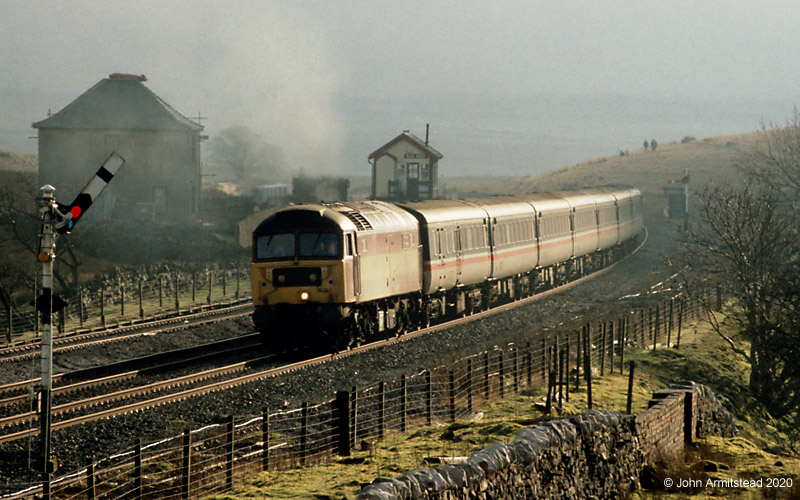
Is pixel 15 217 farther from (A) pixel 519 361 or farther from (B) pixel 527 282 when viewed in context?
(A) pixel 519 361

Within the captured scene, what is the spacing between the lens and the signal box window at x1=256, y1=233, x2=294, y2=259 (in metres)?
23.0

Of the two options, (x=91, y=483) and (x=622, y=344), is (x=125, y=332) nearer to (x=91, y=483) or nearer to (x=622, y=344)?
(x=622, y=344)

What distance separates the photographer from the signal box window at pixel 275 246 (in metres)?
23.0

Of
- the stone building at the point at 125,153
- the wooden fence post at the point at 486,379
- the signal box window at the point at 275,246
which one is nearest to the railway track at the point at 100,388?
the signal box window at the point at 275,246

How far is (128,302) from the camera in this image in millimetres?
37062

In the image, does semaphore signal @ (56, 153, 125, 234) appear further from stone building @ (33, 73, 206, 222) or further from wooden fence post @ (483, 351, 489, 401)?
stone building @ (33, 73, 206, 222)

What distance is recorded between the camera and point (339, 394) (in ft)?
49.7

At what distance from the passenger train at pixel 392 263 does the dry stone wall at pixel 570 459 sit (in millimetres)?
8858

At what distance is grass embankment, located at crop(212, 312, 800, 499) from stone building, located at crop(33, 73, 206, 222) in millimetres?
44673

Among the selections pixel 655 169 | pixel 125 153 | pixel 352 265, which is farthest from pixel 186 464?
pixel 655 169

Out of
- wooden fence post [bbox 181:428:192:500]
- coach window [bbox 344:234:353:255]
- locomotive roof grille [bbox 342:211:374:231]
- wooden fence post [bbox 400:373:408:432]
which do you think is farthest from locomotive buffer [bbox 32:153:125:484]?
locomotive roof grille [bbox 342:211:374:231]

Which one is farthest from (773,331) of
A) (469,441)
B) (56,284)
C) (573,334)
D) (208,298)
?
(56,284)

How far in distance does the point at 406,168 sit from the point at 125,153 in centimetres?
2137

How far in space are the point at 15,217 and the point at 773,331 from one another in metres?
33.2
